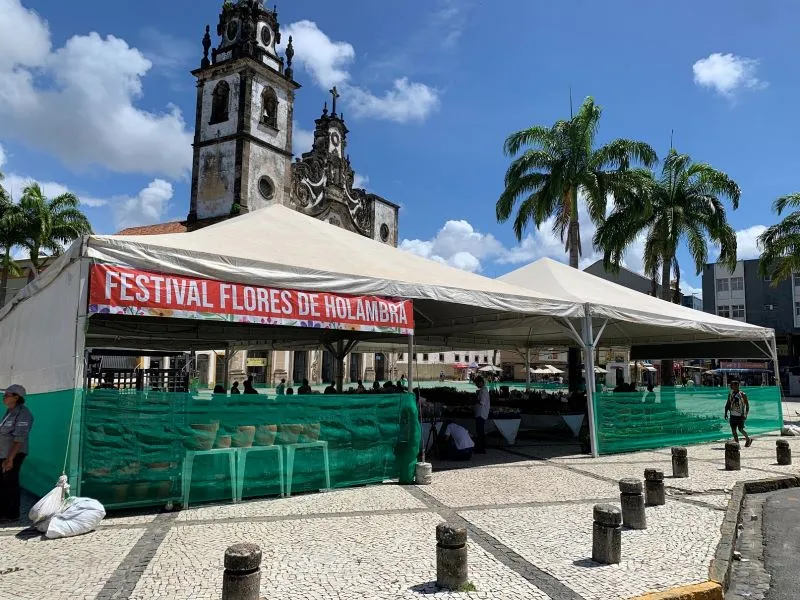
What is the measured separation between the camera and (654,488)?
7660 mm

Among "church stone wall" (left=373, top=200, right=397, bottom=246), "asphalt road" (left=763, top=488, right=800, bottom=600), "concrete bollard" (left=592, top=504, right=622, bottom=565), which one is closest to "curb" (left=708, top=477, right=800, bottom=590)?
"asphalt road" (left=763, top=488, right=800, bottom=600)

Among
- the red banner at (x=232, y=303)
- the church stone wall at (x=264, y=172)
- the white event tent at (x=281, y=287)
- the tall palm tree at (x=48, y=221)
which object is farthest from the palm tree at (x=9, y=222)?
the red banner at (x=232, y=303)

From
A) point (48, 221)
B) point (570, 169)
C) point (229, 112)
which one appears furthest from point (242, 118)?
point (570, 169)

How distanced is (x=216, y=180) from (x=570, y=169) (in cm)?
2879

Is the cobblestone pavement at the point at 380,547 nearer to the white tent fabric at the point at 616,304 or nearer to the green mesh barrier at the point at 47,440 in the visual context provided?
the green mesh barrier at the point at 47,440

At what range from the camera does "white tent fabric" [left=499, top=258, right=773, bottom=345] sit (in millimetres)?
12859

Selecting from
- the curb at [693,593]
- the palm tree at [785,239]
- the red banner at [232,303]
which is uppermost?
the palm tree at [785,239]

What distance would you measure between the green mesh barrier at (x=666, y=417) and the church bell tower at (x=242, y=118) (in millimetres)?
32557

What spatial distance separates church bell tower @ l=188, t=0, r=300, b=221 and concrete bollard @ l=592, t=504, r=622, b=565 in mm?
38084

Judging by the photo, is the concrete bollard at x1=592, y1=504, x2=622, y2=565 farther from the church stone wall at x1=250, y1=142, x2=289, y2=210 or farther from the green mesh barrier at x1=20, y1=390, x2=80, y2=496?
the church stone wall at x1=250, y1=142, x2=289, y2=210

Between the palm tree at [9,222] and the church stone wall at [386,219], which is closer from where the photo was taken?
the palm tree at [9,222]

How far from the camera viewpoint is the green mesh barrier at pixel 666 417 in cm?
1243

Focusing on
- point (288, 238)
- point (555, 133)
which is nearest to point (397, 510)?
point (288, 238)

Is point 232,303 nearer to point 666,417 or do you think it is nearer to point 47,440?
point 47,440
